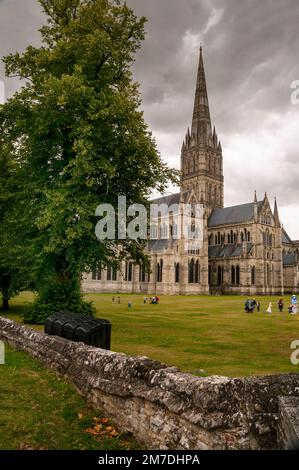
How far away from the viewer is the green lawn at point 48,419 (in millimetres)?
5602

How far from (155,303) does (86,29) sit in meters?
29.4

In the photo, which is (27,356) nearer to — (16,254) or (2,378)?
(2,378)

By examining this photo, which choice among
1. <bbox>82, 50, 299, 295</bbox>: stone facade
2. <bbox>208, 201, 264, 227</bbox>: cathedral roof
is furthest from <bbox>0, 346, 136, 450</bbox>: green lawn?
<bbox>208, 201, 264, 227</bbox>: cathedral roof

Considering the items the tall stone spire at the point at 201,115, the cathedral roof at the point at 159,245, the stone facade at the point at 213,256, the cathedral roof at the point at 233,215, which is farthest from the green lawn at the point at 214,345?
the tall stone spire at the point at 201,115

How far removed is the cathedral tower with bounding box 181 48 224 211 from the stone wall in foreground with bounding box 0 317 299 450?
95.4m

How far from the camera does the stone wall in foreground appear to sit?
452 centimetres

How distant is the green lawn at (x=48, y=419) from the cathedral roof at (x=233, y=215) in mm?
79797

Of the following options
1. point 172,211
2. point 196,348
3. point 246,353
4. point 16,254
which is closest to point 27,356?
point 196,348

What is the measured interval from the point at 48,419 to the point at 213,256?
81.4 m

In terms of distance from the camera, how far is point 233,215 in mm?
89188

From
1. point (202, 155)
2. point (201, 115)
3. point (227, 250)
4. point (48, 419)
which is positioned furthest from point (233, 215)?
point (48, 419)

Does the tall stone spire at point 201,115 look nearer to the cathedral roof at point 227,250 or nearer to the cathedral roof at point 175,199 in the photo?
the cathedral roof at point 175,199

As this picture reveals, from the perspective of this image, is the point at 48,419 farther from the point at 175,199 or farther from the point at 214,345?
the point at 175,199

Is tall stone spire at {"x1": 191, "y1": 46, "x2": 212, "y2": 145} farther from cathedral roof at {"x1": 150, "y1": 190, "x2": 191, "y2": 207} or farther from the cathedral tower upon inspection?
cathedral roof at {"x1": 150, "y1": 190, "x2": 191, "y2": 207}
